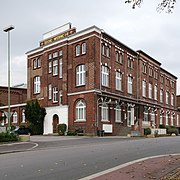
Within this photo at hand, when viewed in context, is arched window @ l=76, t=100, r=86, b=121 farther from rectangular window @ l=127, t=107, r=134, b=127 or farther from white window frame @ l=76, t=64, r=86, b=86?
rectangular window @ l=127, t=107, r=134, b=127

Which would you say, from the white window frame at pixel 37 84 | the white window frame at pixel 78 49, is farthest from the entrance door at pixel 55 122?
the white window frame at pixel 78 49

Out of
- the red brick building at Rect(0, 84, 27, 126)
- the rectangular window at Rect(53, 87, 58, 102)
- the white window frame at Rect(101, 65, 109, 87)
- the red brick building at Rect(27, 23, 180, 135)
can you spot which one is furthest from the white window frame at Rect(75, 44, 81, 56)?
the red brick building at Rect(0, 84, 27, 126)

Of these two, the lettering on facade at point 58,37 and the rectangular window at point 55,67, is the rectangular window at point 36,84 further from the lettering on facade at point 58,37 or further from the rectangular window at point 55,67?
the lettering on facade at point 58,37

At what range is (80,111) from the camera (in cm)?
4253

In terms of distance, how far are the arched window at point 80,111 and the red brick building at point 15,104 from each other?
46.1 feet

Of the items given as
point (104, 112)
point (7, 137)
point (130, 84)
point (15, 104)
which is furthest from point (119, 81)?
point (7, 137)

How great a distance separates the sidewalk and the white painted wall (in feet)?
105

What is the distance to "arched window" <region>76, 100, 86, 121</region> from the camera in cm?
4200

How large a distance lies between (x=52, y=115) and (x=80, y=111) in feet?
19.4

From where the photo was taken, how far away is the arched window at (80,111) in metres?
42.0

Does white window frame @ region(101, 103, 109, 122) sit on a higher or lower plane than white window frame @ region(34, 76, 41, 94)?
lower

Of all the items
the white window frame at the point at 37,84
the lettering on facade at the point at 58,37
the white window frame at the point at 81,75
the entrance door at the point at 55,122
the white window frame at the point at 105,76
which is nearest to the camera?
the white window frame at the point at 81,75

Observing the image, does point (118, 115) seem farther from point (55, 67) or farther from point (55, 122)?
point (55, 67)

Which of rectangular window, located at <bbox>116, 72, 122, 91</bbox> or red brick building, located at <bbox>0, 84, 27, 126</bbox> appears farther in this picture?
red brick building, located at <bbox>0, 84, 27, 126</bbox>
